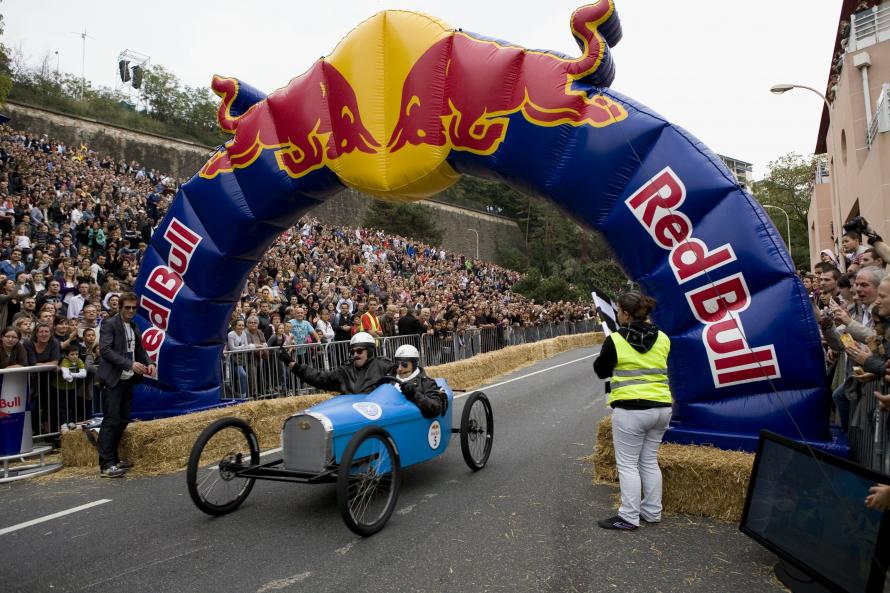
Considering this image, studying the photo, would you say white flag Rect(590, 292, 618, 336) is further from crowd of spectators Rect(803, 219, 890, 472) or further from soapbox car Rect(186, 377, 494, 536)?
soapbox car Rect(186, 377, 494, 536)

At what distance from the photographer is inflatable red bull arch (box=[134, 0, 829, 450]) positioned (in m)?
5.26

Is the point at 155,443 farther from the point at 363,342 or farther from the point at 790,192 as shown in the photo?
the point at 790,192

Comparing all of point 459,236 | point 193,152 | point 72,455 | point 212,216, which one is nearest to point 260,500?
point 72,455

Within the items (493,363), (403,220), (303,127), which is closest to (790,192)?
(403,220)

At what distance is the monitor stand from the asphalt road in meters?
Result: 0.33

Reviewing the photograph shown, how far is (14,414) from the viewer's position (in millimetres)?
7043

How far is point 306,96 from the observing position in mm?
7723

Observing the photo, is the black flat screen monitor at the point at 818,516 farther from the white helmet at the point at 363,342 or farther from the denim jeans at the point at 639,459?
the white helmet at the point at 363,342

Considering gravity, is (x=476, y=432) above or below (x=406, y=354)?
below

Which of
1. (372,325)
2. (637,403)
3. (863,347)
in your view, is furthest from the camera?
(372,325)

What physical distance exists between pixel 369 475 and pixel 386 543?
21.4 inches

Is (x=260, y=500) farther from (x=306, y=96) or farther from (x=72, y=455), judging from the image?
(x=306, y=96)

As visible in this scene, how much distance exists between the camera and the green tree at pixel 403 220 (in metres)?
50.1

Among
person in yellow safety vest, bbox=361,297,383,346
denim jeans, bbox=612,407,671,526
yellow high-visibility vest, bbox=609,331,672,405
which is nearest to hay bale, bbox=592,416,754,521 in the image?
denim jeans, bbox=612,407,671,526
